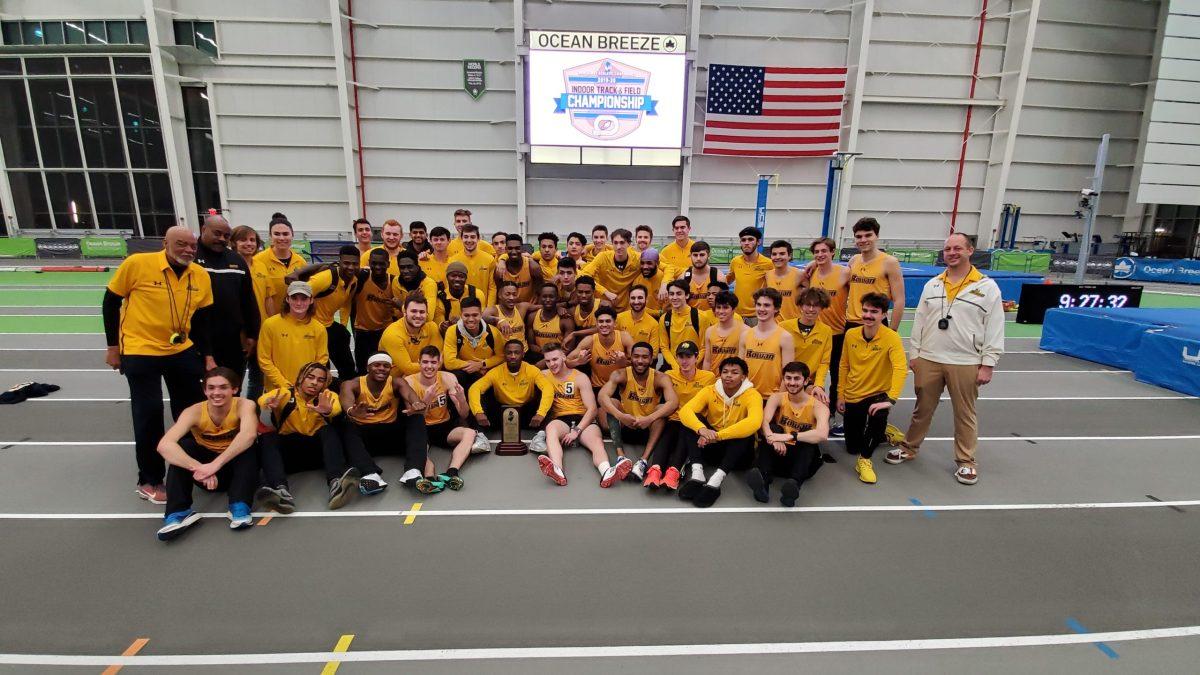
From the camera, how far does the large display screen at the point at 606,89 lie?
1752 centimetres

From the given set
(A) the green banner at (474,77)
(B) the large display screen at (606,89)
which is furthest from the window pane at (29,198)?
(B) the large display screen at (606,89)

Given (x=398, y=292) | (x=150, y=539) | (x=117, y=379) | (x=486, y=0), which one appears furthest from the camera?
(x=486, y=0)

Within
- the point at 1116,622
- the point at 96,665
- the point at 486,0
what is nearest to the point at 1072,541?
the point at 1116,622

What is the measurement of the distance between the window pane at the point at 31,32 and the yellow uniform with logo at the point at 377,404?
25549mm

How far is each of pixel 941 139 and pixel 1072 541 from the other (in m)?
21.0

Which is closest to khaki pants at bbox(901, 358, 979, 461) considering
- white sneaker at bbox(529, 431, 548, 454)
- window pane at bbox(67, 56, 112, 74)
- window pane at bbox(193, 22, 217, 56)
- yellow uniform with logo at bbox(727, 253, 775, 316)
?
yellow uniform with logo at bbox(727, 253, 775, 316)

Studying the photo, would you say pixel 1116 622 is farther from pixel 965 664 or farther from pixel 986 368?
pixel 986 368

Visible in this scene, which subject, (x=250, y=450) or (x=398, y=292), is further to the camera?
(x=398, y=292)

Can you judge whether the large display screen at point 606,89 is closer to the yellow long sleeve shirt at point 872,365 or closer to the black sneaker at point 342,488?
the yellow long sleeve shirt at point 872,365

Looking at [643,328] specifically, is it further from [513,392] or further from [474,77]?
[474,77]

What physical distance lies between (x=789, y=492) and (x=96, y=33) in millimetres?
27160

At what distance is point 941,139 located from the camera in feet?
66.4

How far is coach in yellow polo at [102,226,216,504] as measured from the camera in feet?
12.6

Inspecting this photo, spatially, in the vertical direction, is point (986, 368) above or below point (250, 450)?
above
